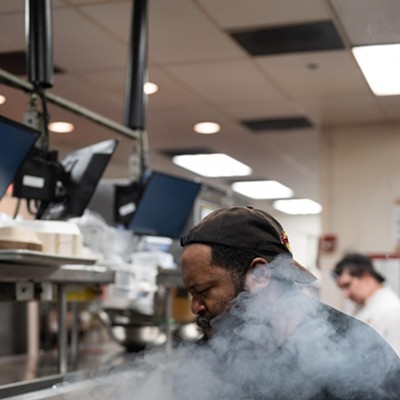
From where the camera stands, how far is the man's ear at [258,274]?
1363 millimetres

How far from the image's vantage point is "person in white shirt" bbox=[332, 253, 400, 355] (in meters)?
3.71

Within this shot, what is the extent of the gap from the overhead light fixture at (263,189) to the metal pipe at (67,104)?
18.5 ft

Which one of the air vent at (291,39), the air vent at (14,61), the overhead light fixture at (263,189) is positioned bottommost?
the air vent at (14,61)

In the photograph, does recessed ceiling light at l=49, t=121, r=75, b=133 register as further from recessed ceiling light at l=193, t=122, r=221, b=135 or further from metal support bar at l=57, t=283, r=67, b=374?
metal support bar at l=57, t=283, r=67, b=374

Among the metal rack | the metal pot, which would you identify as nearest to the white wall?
the metal pot

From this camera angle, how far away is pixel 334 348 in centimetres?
140

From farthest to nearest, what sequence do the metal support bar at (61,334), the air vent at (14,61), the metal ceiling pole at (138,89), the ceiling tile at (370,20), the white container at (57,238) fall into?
the air vent at (14,61) → the metal ceiling pole at (138,89) → the metal support bar at (61,334) → the ceiling tile at (370,20) → the white container at (57,238)

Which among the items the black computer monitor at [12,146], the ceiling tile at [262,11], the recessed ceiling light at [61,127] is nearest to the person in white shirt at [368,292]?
the ceiling tile at [262,11]

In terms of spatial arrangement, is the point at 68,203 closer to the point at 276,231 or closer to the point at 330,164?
the point at 276,231

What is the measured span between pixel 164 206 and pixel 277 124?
2854 millimetres

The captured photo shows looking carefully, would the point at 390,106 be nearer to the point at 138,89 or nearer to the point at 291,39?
the point at 291,39

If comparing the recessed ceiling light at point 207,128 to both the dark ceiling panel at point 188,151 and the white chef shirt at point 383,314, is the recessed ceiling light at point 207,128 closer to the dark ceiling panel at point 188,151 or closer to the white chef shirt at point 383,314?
the dark ceiling panel at point 188,151

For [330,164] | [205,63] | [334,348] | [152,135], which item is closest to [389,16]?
[334,348]

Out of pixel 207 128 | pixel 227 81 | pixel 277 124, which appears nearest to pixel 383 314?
pixel 227 81
